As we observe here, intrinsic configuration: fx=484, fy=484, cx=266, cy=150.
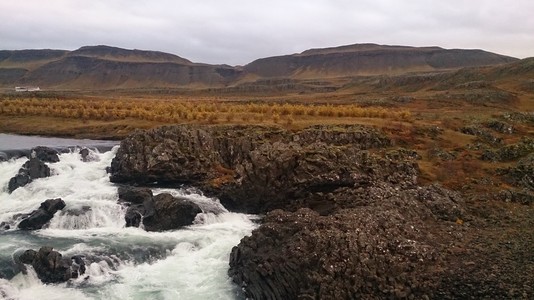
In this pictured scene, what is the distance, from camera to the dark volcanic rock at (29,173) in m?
43.8

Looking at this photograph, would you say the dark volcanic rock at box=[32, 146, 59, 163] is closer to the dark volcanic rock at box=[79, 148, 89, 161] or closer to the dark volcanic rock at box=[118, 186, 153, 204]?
the dark volcanic rock at box=[79, 148, 89, 161]

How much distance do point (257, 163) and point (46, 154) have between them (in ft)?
77.9

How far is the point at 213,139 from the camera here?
5119 cm

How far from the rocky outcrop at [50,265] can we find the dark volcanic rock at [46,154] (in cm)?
2258

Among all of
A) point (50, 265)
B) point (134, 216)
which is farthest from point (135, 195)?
point (50, 265)

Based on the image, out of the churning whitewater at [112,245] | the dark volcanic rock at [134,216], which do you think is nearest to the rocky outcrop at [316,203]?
the dark volcanic rock at [134,216]

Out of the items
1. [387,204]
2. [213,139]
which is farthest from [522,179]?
[213,139]

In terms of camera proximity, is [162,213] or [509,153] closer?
[162,213]

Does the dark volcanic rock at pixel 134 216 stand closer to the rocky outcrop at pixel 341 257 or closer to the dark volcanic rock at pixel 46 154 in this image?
the rocky outcrop at pixel 341 257

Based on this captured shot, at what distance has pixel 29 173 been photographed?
45.7 meters

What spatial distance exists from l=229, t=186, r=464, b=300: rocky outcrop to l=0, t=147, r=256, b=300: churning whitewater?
2.36 metres

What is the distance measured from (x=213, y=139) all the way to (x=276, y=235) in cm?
2385

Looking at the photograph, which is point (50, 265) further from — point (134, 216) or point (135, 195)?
point (135, 195)

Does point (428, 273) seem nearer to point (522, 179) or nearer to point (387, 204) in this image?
point (387, 204)
